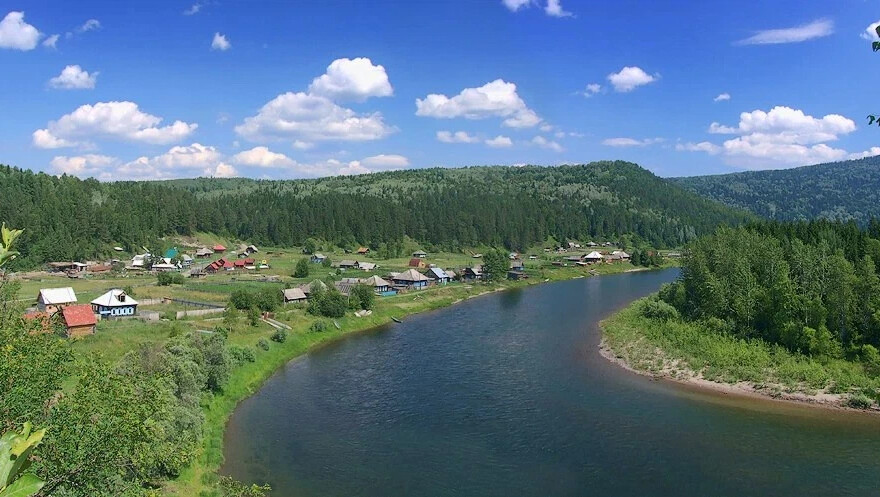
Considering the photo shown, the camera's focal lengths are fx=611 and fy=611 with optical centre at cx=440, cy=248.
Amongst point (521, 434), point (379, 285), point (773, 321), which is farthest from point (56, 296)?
point (773, 321)

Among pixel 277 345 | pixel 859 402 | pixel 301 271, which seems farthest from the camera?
pixel 301 271

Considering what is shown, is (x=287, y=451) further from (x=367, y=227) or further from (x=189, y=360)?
(x=367, y=227)

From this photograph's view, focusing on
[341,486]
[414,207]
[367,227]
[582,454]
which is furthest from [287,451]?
[414,207]

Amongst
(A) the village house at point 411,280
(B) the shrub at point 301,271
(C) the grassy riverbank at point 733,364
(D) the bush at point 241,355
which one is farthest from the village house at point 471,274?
(D) the bush at point 241,355

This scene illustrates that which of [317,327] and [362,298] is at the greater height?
[362,298]

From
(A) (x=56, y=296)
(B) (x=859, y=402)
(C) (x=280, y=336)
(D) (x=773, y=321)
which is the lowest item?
(B) (x=859, y=402)

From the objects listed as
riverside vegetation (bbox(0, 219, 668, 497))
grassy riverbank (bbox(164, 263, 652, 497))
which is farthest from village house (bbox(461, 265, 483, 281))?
riverside vegetation (bbox(0, 219, 668, 497))

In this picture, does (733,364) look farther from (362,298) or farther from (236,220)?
(236,220)

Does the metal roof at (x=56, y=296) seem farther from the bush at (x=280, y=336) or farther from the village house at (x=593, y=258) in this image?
the village house at (x=593, y=258)

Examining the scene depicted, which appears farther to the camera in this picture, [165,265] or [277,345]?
[165,265]
